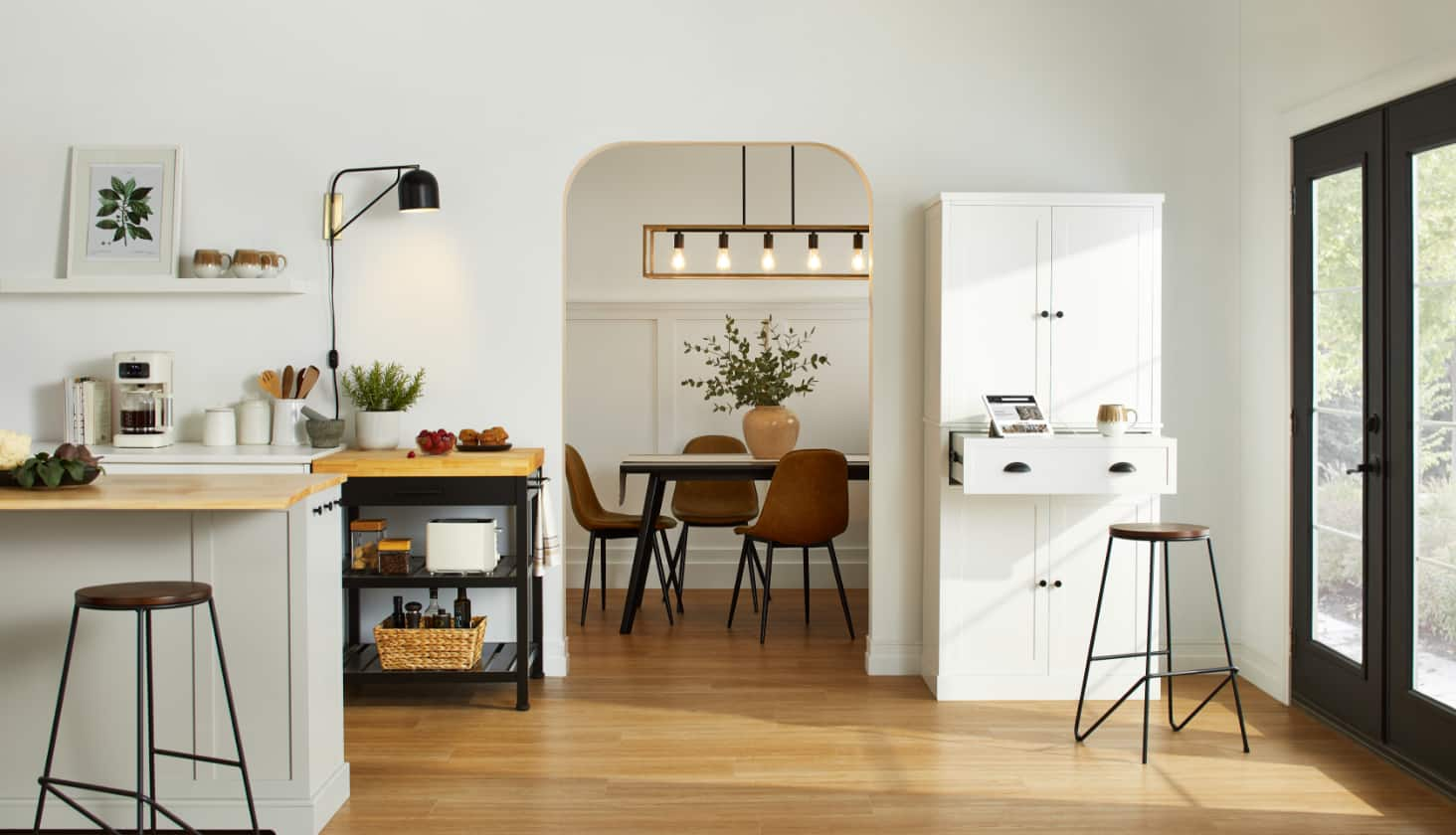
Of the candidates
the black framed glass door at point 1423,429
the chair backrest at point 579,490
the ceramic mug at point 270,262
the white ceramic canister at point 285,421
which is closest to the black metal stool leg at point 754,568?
the chair backrest at point 579,490

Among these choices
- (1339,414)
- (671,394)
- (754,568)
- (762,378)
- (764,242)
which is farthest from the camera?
(671,394)

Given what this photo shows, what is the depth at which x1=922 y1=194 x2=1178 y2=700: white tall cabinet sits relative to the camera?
4566 millimetres

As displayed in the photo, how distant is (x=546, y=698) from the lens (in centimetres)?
463

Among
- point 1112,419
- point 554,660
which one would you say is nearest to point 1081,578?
point 1112,419

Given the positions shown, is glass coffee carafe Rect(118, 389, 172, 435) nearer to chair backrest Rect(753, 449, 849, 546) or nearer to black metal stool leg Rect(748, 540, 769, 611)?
chair backrest Rect(753, 449, 849, 546)

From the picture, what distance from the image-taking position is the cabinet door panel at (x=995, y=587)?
Answer: 15.1 feet

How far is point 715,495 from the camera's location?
664 centimetres

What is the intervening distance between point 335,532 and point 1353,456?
3346 mm

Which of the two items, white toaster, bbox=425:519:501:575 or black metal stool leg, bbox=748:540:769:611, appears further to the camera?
black metal stool leg, bbox=748:540:769:611

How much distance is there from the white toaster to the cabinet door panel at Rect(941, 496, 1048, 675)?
1738mm

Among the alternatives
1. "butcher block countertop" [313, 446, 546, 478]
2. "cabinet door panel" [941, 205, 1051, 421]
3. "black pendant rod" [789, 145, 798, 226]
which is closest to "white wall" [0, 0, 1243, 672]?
"cabinet door panel" [941, 205, 1051, 421]

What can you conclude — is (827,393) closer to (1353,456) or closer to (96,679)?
(1353,456)

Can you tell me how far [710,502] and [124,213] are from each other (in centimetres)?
320

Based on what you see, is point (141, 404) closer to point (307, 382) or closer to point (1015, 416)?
point (307, 382)
